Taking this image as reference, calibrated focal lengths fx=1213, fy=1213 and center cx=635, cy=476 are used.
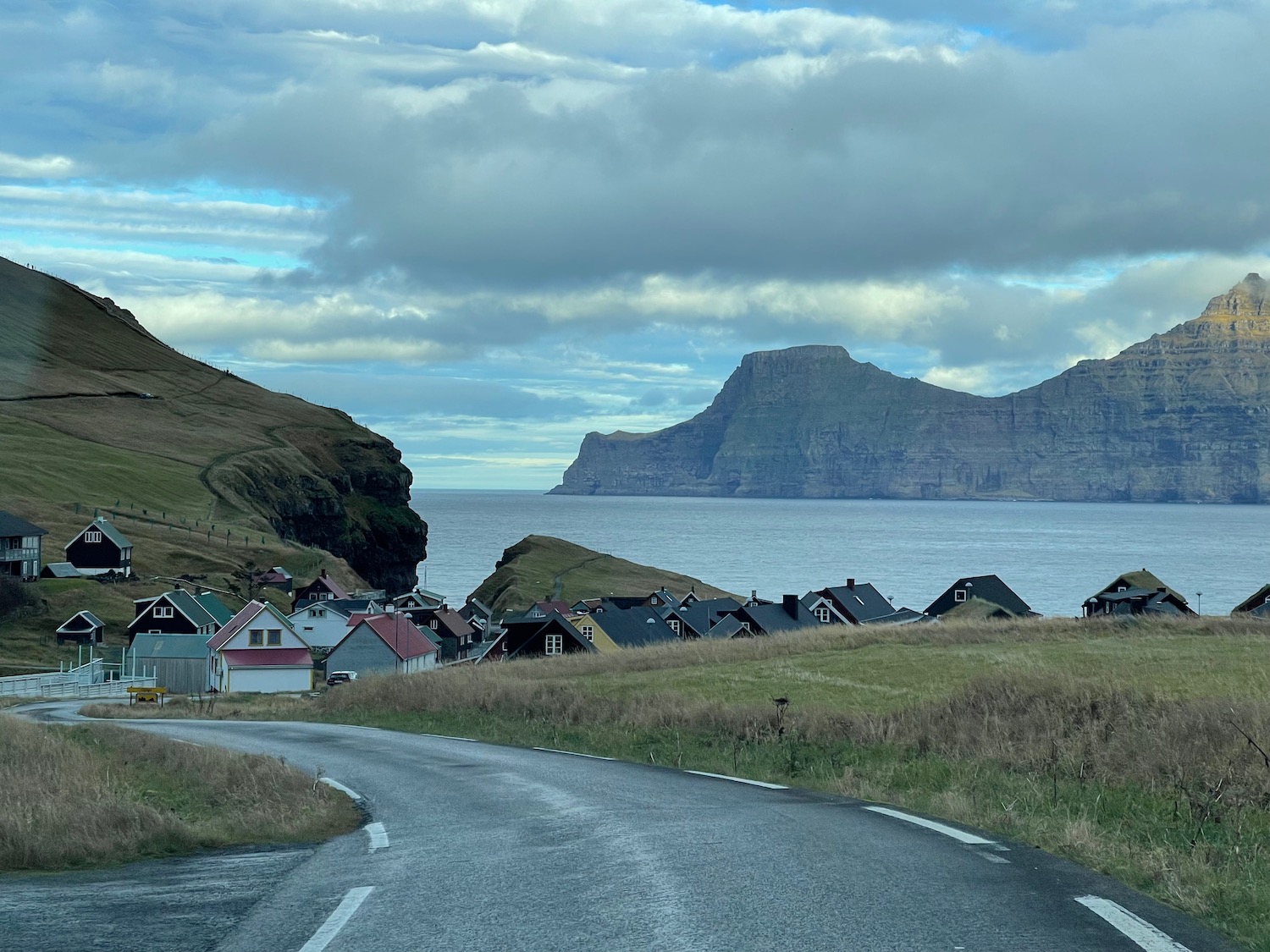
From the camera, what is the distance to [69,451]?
14388cm

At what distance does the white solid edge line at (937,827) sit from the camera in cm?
1070

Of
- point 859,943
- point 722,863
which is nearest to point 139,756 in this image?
point 722,863

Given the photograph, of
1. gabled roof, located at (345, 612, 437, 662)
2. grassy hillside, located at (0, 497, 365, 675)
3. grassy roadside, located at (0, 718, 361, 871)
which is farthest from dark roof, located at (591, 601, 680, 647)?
grassy roadside, located at (0, 718, 361, 871)

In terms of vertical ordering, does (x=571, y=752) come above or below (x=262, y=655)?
above

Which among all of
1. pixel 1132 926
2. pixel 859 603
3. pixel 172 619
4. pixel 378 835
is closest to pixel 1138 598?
pixel 859 603

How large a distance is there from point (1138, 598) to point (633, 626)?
3298 centimetres

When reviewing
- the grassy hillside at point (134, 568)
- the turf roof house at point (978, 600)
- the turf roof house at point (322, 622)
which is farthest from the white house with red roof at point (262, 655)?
the turf roof house at point (978, 600)

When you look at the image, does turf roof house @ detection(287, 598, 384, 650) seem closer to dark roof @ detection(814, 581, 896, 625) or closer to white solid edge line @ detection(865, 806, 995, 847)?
dark roof @ detection(814, 581, 896, 625)

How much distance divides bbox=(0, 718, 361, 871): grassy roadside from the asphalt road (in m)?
0.59

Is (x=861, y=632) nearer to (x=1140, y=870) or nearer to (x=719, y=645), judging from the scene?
(x=719, y=645)

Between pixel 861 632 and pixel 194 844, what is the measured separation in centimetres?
4474

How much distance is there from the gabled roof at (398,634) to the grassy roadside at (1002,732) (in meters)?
31.6

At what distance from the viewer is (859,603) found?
96062 millimetres

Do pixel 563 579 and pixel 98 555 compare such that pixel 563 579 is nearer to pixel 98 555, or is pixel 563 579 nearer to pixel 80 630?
pixel 98 555
